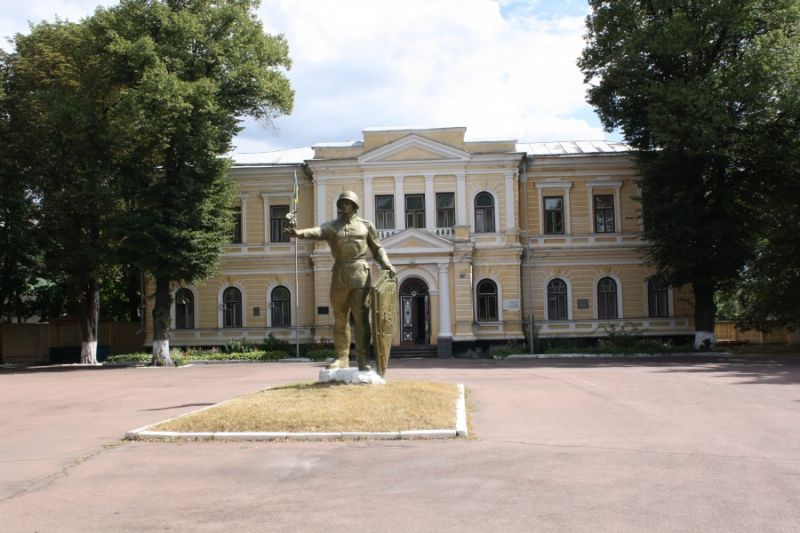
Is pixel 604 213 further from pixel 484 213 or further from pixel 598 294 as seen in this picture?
pixel 484 213

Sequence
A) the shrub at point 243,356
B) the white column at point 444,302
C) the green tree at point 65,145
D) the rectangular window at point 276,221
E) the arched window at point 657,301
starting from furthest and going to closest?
the rectangular window at point 276,221, the arched window at point 657,301, the white column at point 444,302, the shrub at point 243,356, the green tree at point 65,145

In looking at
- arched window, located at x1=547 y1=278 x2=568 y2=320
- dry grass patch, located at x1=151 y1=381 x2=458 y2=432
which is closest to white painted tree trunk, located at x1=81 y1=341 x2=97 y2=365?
arched window, located at x1=547 y1=278 x2=568 y2=320

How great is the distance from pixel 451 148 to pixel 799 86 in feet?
44.7

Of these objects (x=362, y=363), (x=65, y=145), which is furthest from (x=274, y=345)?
(x=362, y=363)

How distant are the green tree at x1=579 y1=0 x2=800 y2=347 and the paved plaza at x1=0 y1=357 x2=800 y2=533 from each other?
14.5 m

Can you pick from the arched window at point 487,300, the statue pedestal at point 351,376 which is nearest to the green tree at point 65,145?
the arched window at point 487,300

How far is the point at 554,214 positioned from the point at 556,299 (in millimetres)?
3967

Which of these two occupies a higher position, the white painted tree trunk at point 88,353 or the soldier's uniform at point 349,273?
the soldier's uniform at point 349,273

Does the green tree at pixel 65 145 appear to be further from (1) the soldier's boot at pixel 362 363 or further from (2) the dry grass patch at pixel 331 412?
(2) the dry grass patch at pixel 331 412

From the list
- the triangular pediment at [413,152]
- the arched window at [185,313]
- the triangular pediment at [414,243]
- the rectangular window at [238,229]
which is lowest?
the arched window at [185,313]

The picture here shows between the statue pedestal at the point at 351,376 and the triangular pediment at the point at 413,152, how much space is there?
20.6 m

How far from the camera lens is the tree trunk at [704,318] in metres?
29.4

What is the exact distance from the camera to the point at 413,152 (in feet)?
107

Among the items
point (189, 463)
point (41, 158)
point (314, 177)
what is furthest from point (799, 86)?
point (41, 158)
